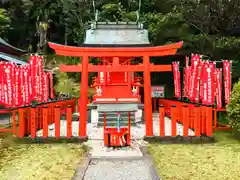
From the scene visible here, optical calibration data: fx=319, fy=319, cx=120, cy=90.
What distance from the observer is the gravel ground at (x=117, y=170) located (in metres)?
6.88

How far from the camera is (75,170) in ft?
23.8

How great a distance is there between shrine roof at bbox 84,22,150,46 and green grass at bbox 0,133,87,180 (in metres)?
7.21

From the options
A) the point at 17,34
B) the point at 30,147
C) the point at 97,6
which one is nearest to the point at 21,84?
the point at 30,147

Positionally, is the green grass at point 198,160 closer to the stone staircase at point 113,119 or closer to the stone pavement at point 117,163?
the stone pavement at point 117,163

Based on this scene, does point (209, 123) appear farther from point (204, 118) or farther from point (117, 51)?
point (117, 51)

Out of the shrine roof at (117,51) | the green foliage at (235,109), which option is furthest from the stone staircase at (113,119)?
the green foliage at (235,109)

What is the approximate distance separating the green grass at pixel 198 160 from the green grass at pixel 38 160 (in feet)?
7.00

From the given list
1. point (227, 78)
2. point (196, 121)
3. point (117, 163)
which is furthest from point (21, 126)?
point (227, 78)

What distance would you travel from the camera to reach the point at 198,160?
811 centimetres

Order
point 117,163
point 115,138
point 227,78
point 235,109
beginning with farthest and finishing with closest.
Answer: point 227,78, point 235,109, point 115,138, point 117,163

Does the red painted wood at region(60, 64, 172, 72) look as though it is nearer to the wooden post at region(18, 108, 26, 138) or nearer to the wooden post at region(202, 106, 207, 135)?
the wooden post at region(202, 106, 207, 135)

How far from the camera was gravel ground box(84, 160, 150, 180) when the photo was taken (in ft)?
22.6

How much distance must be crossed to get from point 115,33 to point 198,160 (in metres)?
9.81

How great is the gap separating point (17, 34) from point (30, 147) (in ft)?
109
